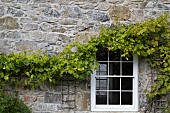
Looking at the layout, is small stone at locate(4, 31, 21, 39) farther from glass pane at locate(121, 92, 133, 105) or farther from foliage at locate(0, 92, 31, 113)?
glass pane at locate(121, 92, 133, 105)

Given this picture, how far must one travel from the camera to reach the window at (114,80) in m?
6.79

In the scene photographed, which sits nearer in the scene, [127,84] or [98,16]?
[98,16]

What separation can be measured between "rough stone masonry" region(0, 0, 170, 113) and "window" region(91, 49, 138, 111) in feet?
0.74

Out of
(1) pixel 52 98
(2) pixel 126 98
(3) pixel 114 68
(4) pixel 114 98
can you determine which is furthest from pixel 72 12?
(2) pixel 126 98

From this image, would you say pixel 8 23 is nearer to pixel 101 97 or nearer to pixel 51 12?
pixel 51 12

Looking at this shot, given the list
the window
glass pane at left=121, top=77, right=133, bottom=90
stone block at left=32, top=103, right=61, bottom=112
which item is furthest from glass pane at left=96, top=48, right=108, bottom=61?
stone block at left=32, top=103, right=61, bottom=112

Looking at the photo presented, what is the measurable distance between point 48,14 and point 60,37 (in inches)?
19.4

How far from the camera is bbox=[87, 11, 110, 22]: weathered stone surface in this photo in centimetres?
670

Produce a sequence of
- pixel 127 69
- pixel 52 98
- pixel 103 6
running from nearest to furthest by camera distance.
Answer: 1. pixel 52 98
2. pixel 103 6
3. pixel 127 69

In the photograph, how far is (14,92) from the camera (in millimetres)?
6609

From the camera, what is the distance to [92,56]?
651 centimetres

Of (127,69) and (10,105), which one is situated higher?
(127,69)

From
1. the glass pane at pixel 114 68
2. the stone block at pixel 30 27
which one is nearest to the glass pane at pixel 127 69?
the glass pane at pixel 114 68

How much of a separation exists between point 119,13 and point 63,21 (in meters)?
1.07
